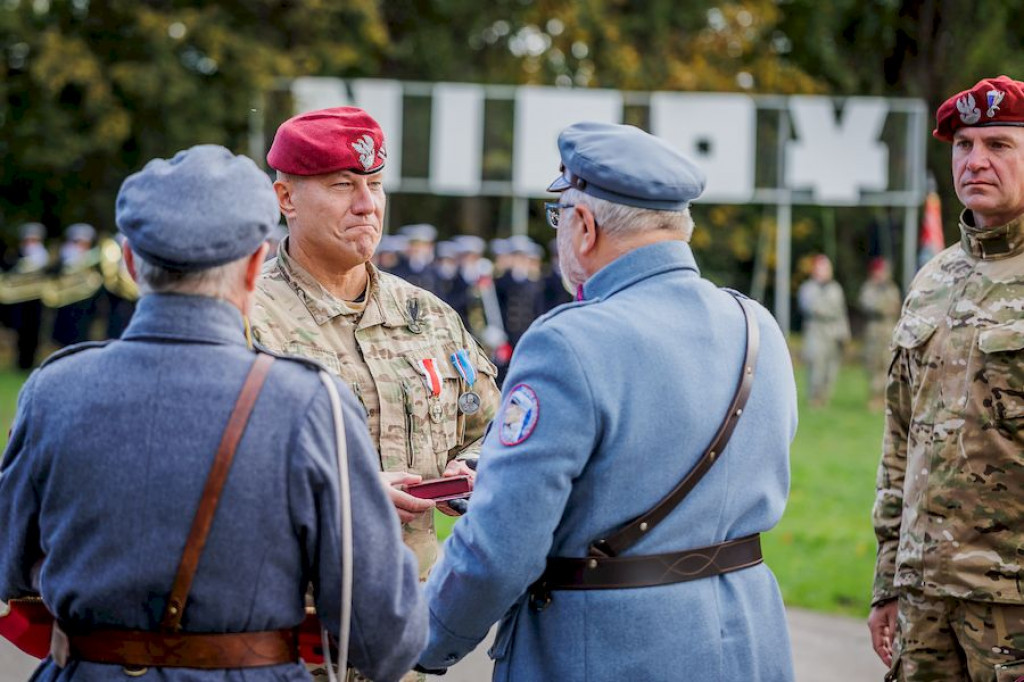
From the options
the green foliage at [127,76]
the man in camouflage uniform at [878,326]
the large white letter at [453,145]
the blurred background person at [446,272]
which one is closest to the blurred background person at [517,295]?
the blurred background person at [446,272]

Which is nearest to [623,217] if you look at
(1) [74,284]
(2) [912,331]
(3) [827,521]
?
(2) [912,331]

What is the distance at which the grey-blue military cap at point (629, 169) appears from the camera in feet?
10.4

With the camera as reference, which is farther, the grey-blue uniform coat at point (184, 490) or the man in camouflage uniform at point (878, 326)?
the man in camouflage uniform at point (878, 326)

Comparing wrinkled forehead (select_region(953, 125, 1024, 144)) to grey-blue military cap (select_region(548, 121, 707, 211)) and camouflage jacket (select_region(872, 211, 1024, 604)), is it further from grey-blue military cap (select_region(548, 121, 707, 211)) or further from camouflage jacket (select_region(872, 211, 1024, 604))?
grey-blue military cap (select_region(548, 121, 707, 211))

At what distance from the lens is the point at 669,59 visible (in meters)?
34.2

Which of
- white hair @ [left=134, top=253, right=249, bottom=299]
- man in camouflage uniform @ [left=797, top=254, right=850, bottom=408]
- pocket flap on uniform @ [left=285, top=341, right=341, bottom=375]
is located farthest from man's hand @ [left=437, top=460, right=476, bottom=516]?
man in camouflage uniform @ [left=797, top=254, right=850, bottom=408]

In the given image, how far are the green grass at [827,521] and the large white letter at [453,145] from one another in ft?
30.4

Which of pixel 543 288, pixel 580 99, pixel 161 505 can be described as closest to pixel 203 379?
pixel 161 505

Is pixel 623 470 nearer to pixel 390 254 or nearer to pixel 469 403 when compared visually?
pixel 469 403

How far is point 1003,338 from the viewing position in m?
4.07

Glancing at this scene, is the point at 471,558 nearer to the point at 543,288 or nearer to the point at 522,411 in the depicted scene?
the point at 522,411

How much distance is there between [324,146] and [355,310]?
47 cm

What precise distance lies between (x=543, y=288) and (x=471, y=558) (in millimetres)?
20252

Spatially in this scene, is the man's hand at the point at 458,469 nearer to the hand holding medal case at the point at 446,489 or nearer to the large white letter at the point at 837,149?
the hand holding medal case at the point at 446,489
